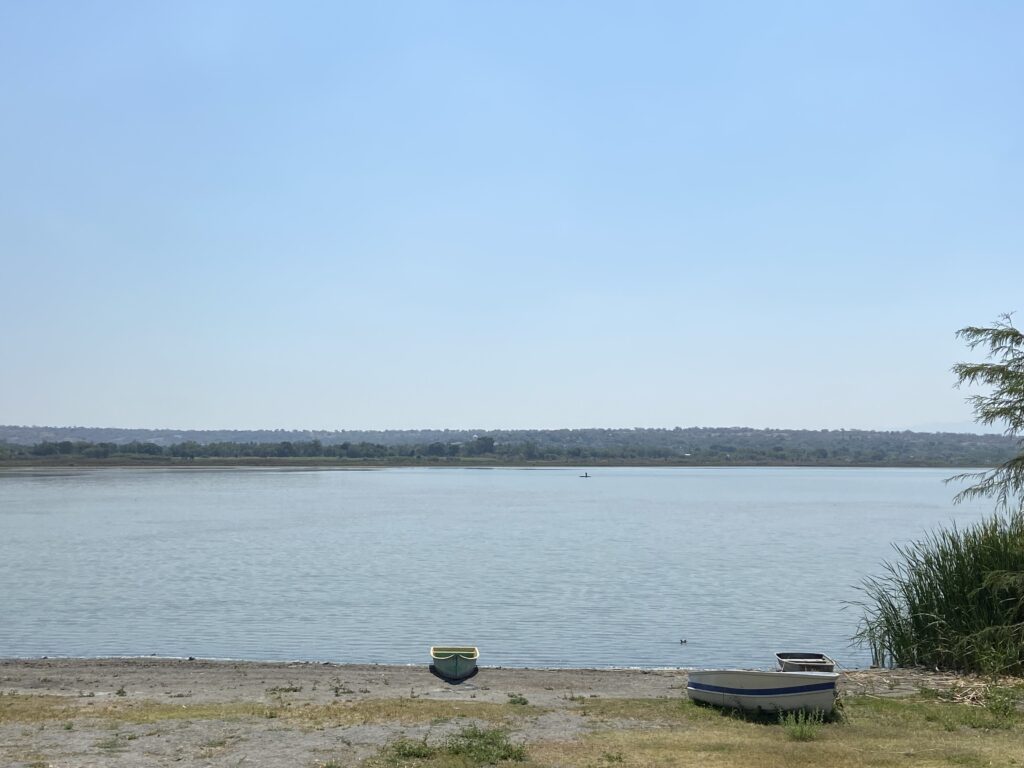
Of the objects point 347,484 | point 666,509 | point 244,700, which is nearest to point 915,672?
point 244,700

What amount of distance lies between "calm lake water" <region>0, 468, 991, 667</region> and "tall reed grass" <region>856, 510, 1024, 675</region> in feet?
10.9

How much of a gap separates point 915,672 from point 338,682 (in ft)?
38.8

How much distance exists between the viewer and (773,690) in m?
16.4

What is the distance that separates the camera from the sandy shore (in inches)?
553

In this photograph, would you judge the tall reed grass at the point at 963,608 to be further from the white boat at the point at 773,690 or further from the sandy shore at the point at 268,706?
the white boat at the point at 773,690

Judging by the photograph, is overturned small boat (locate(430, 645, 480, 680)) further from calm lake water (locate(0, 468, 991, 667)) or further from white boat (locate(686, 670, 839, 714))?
white boat (locate(686, 670, 839, 714))

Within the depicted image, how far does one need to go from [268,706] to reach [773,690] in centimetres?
840

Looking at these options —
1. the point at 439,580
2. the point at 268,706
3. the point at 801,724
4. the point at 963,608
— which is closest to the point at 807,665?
the point at 963,608

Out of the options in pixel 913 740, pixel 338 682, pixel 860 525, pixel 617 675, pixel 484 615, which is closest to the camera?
pixel 913 740

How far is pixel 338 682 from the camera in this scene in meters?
20.8

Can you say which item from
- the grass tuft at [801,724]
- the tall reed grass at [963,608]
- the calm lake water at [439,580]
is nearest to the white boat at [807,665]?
the tall reed grass at [963,608]

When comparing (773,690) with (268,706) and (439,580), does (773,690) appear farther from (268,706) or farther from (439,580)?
(439,580)

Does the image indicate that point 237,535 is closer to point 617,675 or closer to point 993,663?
point 617,675

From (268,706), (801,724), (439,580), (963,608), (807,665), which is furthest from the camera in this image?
(439,580)
